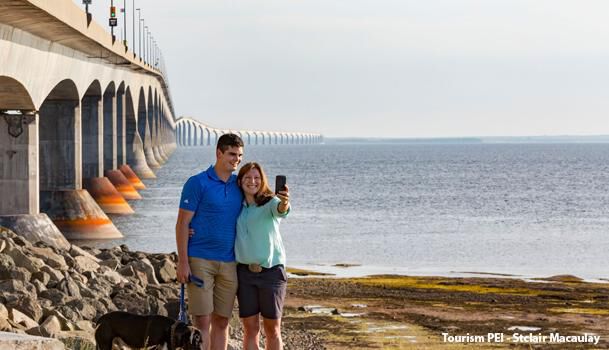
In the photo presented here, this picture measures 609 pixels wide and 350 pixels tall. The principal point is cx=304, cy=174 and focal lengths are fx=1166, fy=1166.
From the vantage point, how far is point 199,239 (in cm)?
892

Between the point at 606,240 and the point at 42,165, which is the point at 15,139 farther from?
the point at 606,240

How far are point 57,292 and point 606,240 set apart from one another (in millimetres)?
32448

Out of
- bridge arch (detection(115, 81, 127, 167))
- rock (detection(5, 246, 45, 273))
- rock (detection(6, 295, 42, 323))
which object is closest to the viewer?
rock (detection(6, 295, 42, 323))

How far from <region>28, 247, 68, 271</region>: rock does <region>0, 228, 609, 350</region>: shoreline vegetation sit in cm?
2

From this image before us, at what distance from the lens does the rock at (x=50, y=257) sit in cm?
1901

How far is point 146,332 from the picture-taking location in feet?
29.6

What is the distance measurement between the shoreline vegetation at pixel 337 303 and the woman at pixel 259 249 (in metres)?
2.48

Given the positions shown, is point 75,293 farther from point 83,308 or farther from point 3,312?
point 3,312

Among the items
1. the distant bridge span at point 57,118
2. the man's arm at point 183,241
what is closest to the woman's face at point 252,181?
the man's arm at point 183,241

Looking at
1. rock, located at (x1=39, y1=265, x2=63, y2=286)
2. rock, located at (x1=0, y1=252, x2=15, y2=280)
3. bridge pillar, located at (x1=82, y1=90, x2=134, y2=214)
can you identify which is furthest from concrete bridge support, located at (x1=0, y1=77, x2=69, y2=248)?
bridge pillar, located at (x1=82, y1=90, x2=134, y2=214)

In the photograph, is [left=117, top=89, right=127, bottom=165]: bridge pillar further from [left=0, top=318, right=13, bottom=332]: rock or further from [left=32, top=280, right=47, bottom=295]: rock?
[left=0, top=318, right=13, bottom=332]: rock

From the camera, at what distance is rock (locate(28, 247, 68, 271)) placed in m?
19.0

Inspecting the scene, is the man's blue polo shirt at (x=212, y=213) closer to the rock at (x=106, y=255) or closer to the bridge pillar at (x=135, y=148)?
the rock at (x=106, y=255)

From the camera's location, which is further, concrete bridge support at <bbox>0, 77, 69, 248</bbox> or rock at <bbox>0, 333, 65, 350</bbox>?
concrete bridge support at <bbox>0, 77, 69, 248</bbox>
